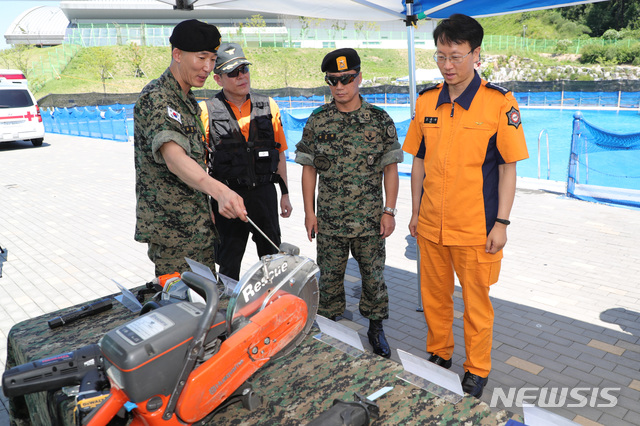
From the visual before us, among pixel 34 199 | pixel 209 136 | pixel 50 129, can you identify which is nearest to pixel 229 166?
pixel 209 136

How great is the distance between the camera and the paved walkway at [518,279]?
3.01 m

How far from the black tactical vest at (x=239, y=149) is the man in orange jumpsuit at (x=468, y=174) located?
1.13 meters

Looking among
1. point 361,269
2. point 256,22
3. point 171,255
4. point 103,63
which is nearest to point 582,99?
point 361,269

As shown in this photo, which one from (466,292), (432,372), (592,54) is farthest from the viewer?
(592,54)

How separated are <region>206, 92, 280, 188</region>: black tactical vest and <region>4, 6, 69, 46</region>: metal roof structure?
91880mm

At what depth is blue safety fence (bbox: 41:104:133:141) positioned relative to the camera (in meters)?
18.0

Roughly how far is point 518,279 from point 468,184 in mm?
2596

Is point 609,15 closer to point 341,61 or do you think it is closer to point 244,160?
point 341,61

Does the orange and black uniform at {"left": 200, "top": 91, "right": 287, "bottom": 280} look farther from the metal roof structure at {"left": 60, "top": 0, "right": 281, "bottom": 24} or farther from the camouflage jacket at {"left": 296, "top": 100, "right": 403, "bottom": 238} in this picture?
the metal roof structure at {"left": 60, "top": 0, "right": 281, "bottom": 24}

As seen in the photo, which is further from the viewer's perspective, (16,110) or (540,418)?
(16,110)

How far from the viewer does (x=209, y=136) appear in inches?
128

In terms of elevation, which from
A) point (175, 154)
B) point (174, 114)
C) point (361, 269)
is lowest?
point (361, 269)

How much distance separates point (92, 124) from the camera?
19.1 meters

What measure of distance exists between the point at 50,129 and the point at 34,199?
15262mm
